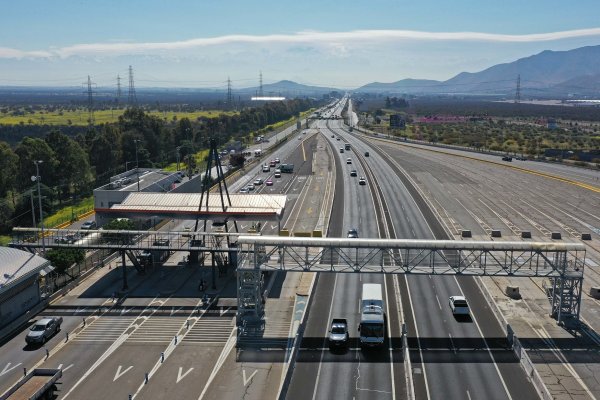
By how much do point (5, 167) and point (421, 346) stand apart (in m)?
67.7

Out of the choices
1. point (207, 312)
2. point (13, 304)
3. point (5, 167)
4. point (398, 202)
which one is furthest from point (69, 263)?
point (398, 202)

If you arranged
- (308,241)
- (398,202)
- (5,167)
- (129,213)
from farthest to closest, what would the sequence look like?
(398,202) < (5,167) < (129,213) < (308,241)

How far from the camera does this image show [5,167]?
264 ft

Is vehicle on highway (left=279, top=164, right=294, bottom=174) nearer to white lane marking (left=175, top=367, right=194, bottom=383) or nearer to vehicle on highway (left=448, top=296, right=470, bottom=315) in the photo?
vehicle on highway (left=448, top=296, right=470, bottom=315)

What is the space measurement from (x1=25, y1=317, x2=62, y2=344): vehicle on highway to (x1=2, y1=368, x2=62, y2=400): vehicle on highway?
19.9ft

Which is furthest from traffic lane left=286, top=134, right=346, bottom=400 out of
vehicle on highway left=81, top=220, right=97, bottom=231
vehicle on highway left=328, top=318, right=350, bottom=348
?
vehicle on highway left=81, top=220, right=97, bottom=231

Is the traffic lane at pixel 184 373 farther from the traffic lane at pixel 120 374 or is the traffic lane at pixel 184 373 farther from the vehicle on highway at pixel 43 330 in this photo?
the vehicle on highway at pixel 43 330

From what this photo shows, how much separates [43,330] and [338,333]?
21.6m

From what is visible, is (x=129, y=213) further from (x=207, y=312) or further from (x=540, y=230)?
(x=540, y=230)

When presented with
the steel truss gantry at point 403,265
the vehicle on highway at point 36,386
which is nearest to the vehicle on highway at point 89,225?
the steel truss gantry at point 403,265

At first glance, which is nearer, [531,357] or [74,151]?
[531,357]

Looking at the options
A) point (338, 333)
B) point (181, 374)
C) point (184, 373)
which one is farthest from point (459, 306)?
point (181, 374)

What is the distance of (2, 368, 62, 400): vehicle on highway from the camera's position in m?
30.9

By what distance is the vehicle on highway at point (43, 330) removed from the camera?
131 feet
